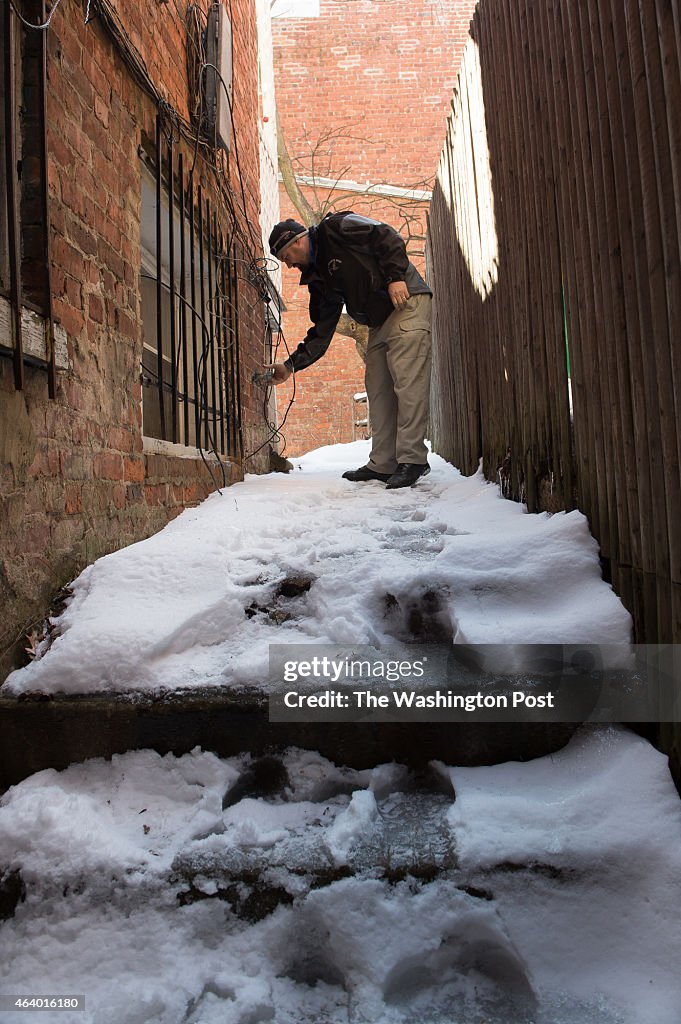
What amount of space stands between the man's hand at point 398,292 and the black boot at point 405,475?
3.18 feet

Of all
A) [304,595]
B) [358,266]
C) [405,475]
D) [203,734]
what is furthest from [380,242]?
[203,734]

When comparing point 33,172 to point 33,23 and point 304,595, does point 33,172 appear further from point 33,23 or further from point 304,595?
point 304,595

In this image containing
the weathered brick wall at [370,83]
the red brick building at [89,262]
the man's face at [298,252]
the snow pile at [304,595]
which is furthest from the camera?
the weathered brick wall at [370,83]

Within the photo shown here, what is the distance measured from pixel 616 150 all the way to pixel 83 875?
6.67ft

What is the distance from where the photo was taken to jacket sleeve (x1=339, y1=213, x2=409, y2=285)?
3.84 m

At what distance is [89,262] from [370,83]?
13243mm

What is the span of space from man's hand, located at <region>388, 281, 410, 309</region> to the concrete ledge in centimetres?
289

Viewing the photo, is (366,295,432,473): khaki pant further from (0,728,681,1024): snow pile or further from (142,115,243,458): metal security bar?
(0,728,681,1024): snow pile

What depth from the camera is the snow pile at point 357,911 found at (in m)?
1.11

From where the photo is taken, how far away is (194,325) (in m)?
3.66

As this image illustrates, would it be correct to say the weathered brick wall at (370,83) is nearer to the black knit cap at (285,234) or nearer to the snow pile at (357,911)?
the black knit cap at (285,234)

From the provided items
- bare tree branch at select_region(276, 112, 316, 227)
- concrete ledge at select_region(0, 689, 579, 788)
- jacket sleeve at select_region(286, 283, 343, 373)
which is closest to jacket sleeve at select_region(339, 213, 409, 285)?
jacket sleeve at select_region(286, 283, 343, 373)

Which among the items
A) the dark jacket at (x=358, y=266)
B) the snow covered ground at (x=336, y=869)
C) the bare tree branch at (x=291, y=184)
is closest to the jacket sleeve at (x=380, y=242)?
the dark jacket at (x=358, y=266)

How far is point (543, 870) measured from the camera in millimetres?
1238
